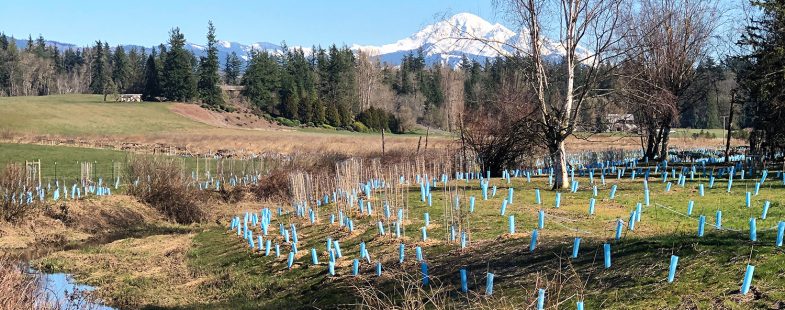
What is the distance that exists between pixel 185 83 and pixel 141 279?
87.2 meters

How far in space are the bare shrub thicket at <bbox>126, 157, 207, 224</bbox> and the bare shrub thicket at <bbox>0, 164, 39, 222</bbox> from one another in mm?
5077

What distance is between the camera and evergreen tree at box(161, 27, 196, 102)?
9725 cm

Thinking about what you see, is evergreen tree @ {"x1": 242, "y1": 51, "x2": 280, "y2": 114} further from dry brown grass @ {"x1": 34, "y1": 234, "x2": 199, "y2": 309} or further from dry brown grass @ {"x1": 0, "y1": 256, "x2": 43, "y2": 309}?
dry brown grass @ {"x1": 0, "y1": 256, "x2": 43, "y2": 309}

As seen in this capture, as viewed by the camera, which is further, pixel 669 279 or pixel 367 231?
pixel 367 231

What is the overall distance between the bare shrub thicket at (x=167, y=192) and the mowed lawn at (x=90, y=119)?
4366 centimetres

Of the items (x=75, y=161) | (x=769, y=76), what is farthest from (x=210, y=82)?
(x=769, y=76)

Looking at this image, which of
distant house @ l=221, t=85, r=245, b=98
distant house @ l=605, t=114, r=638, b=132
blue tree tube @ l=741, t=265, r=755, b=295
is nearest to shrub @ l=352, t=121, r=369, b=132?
distant house @ l=221, t=85, r=245, b=98

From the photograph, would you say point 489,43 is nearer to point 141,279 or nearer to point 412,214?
point 412,214

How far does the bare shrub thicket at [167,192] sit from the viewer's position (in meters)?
27.5

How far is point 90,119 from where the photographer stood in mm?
78750

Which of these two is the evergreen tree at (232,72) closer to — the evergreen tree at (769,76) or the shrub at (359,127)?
the shrub at (359,127)

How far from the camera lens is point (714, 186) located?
2220cm

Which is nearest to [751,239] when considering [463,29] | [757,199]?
[757,199]

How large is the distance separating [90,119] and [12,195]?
60603mm
